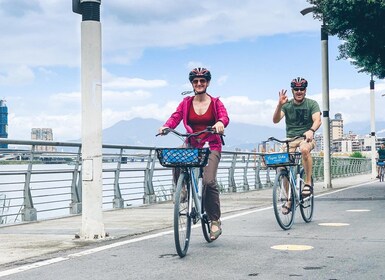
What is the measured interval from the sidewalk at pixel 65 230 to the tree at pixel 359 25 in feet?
20.2

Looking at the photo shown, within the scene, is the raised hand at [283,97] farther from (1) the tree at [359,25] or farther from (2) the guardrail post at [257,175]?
(2) the guardrail post at [257,175]

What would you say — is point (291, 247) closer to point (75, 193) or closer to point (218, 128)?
point (218, 128)

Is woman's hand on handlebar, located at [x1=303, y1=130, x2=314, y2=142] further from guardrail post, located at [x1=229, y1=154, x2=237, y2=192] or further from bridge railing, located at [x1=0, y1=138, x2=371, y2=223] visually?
guardrail post, located at [x1=229, y1=154, x2=237, y2=192]

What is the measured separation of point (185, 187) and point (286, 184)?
2.73 meters

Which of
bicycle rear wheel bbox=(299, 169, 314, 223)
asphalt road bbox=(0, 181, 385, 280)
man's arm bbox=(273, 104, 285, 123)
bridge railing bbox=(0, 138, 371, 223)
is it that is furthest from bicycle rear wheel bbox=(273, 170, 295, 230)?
bridge railing bbox=(0, 138, 371, 223)

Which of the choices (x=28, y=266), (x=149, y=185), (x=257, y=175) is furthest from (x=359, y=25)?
(x=28, y=266)

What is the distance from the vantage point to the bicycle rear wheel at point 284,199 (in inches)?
356

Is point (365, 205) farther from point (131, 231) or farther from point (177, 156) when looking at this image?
point (177, 156)

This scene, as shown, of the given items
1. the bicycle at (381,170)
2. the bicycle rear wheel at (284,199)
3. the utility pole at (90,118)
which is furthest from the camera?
the bicycle at (381,170)

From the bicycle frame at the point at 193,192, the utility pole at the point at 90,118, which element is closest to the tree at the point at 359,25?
the utility pole at the point at 90,118

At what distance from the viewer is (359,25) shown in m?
18.2

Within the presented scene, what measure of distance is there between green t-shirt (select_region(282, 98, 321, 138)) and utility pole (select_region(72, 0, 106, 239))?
290 centimetres

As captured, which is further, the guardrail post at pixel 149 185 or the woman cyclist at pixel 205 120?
the guardrail post at pixel 149 185

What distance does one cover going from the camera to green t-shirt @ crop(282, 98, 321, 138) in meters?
9.91
